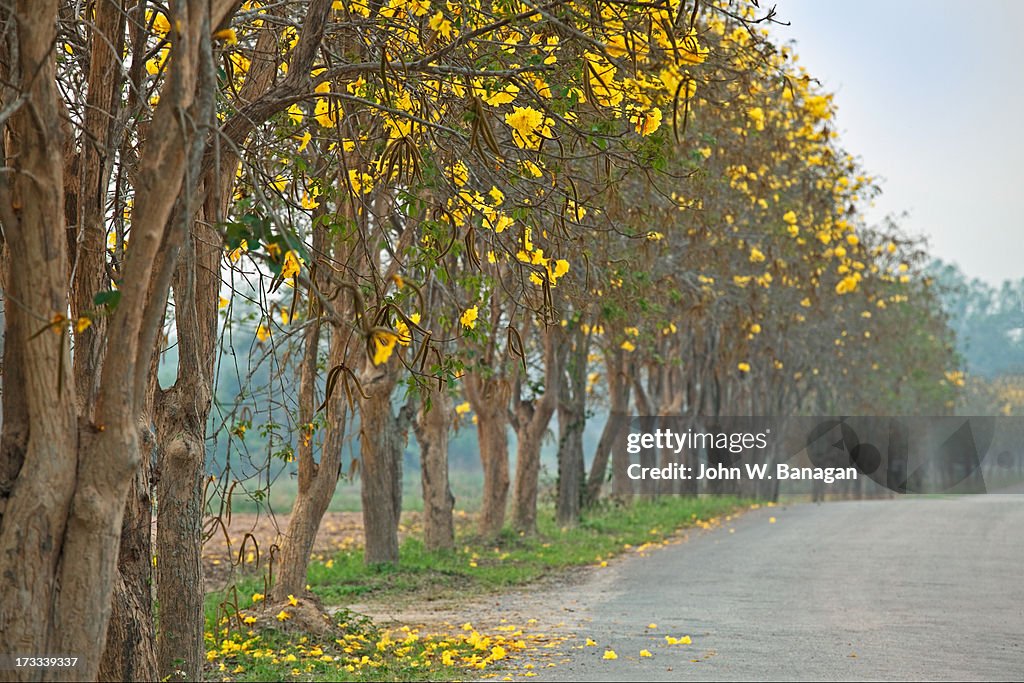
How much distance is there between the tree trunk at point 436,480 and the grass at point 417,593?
0.28 metres

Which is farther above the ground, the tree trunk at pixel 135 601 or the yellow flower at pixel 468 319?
the yellow flower at pixel 468 319

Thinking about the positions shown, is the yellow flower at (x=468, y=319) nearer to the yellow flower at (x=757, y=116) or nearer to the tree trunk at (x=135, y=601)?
the tree trunk at (x=135, y=601)

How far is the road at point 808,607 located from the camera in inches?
315

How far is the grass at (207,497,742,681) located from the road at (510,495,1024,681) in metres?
0.64

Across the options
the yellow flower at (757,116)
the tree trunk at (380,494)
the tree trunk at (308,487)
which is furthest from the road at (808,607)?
the yellow flower at (757,116)

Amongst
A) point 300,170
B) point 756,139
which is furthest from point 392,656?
point 756,139

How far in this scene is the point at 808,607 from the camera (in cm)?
1107

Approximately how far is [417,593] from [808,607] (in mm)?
4029

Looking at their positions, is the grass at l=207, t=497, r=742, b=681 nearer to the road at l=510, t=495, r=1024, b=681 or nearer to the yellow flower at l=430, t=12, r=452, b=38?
the road at l=510, t=495, r=1024, b=681

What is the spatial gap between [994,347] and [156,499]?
116 m

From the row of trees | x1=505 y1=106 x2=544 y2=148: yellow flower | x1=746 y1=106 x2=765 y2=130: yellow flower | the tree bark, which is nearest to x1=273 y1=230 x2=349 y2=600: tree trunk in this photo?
the row of trees

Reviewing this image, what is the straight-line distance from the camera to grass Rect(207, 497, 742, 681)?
8094mm

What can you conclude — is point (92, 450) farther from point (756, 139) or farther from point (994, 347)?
point (994, 347)

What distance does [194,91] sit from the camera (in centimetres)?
422
